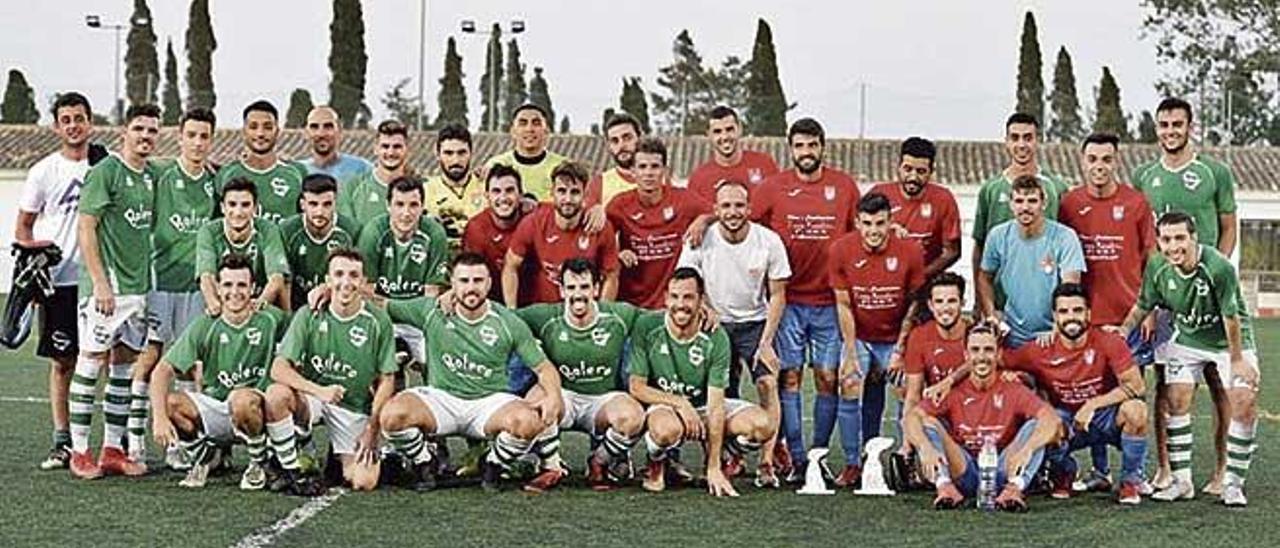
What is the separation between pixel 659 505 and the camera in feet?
27.7

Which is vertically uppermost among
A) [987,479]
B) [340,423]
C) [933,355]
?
[933,355]

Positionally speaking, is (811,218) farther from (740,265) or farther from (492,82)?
(492,82)

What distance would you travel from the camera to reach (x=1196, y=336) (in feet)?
29.1

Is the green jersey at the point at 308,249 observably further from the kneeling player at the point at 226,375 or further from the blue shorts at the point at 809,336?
the blue shorts at the point at 809,336

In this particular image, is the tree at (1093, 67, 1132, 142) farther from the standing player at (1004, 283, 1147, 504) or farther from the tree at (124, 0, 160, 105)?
the standing player at (1004, 283, 1147, 504)

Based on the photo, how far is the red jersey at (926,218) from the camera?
9.42m

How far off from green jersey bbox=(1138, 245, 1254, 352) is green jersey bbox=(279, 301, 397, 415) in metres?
3.46

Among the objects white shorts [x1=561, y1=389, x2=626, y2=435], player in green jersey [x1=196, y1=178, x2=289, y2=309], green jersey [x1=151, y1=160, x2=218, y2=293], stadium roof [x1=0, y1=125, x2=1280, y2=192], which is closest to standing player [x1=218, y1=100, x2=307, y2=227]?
green jersey [x1=151, y1=160, x2=218, y2=293]

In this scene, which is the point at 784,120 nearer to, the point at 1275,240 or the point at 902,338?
the point at 1275,240

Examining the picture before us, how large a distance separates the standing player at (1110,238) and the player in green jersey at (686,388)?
5.55 ft

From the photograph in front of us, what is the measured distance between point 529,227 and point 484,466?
1.17m

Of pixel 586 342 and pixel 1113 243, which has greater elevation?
pixel 1113 243

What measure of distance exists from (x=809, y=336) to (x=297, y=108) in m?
39.3

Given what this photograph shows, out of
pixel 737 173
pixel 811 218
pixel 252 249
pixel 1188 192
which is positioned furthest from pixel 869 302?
pixel 252 249
